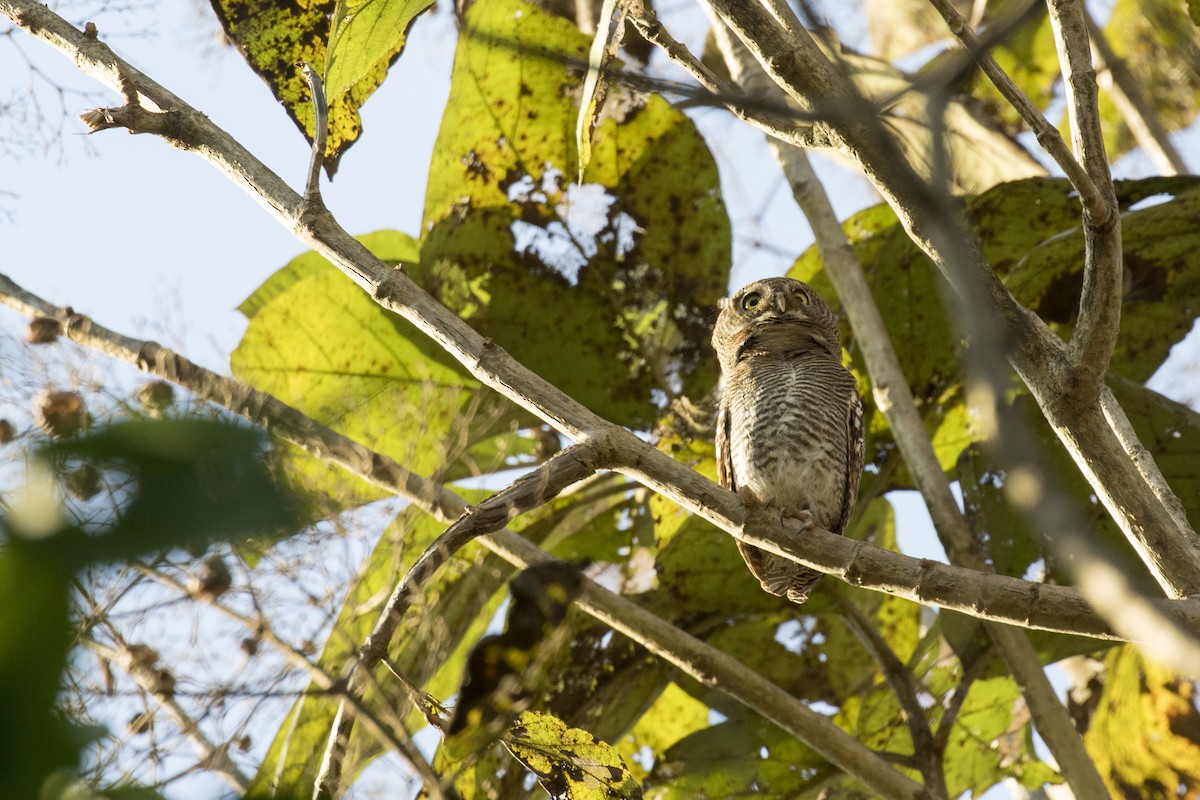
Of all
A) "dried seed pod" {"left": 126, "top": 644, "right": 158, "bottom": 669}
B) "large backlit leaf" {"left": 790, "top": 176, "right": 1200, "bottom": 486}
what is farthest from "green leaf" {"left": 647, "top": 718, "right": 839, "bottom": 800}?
"dried seed pod" {"left": 126, "top": 644, "right": 158, "bottom": 669}

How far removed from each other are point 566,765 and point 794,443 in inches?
69.8

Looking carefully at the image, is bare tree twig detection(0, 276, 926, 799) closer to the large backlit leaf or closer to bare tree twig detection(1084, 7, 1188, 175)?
the large backlit leaf

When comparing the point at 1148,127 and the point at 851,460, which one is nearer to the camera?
the point at 851,460

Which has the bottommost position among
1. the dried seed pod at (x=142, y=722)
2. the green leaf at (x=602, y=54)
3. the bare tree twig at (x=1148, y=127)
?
the dried seed pod at (x=142, y=722)

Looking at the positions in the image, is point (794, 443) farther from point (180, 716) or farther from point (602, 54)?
point (180, 716)

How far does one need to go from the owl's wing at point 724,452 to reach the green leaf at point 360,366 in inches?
30.2

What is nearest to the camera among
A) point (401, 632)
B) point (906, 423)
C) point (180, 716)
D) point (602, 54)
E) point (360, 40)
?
point (180, 716)

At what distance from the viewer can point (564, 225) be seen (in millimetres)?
3969

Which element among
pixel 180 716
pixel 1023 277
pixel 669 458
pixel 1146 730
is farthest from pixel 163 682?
pixel 1146 730

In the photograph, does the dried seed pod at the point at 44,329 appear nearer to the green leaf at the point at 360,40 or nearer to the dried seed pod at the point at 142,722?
the green leaf at the point at 360,40

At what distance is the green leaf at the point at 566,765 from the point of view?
233cm

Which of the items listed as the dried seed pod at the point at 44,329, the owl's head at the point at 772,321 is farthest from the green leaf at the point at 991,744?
the dried seed pod at the point at 44,329

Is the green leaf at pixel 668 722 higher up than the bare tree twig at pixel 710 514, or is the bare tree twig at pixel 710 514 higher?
the green leaf at pixel 668 722

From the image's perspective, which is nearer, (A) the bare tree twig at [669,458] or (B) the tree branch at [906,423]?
(A) the bare tree twig at [669,458]
